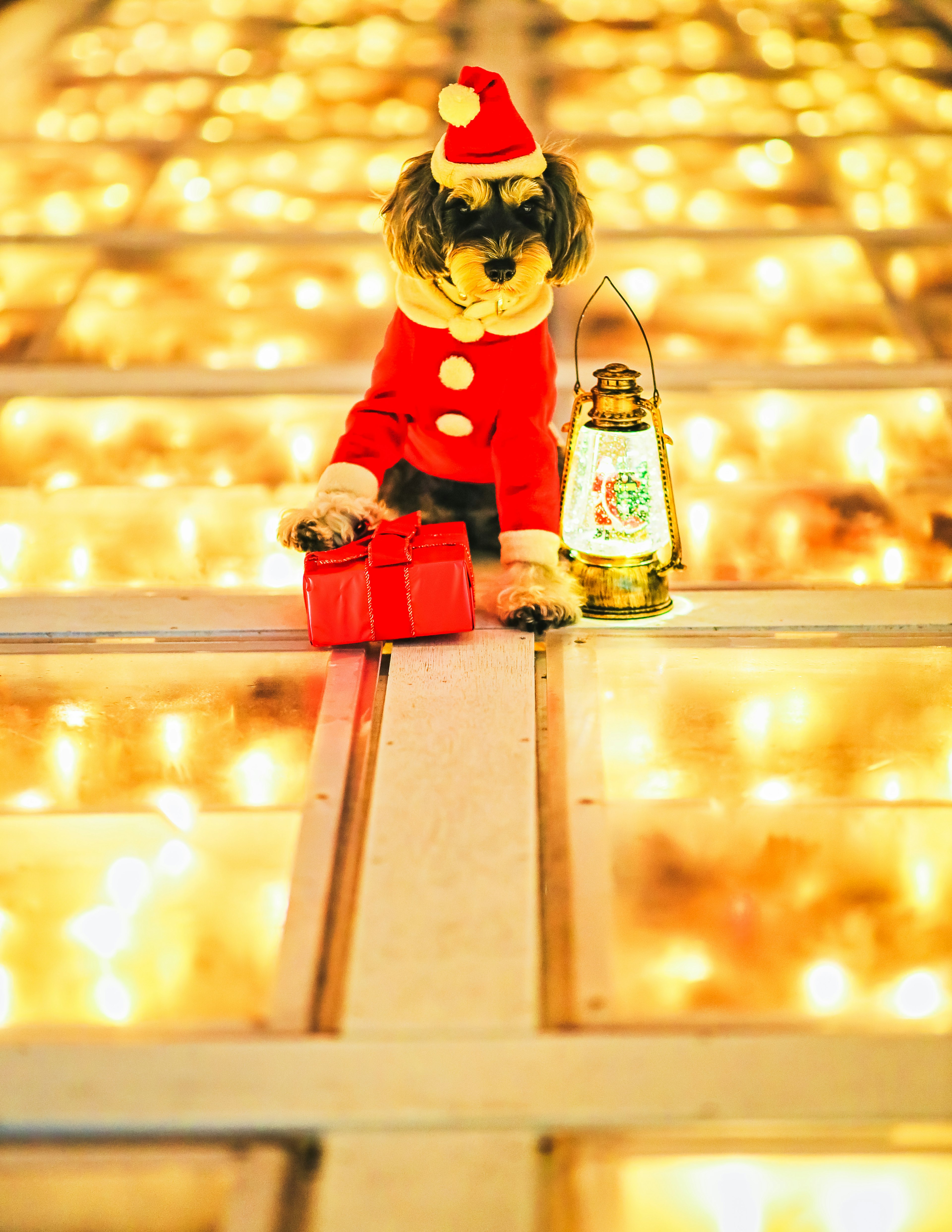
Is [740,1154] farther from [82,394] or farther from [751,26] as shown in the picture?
[751,26]

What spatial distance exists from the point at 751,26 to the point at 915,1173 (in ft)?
13.0

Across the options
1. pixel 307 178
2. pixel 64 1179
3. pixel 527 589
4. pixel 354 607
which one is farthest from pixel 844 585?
pixel 307 178

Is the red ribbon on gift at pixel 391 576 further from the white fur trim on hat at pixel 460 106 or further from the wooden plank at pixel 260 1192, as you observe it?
the wooden plank at pixel 260 1192

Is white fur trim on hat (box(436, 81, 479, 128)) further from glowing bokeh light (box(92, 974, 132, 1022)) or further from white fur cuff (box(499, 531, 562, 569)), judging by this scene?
glowing bokeh light (box(92, 974, 132, 1022))

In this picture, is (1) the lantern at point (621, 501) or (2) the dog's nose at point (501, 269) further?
(1) the lantern at point (621, 501)

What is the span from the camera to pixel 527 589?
1.61 m

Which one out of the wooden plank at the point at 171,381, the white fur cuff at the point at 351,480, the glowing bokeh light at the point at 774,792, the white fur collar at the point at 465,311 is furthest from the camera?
the wooden plank at the point at 171,381

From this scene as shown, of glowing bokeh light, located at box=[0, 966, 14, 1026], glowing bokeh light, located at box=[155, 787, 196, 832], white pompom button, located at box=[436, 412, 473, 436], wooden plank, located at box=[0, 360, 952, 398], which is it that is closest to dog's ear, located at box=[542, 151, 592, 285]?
white pompom button, located at box=[436, 412, 473, 436]

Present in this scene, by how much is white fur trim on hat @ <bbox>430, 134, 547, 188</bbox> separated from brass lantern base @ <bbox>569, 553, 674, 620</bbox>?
0.51m

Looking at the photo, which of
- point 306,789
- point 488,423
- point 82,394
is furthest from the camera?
point 82,394

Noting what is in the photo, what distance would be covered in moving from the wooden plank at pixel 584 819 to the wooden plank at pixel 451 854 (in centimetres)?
4

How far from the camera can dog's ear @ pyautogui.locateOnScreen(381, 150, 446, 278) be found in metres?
1.50

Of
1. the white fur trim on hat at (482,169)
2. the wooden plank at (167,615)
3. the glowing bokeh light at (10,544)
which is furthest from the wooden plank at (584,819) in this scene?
the glowing bokeh light at (10,544)

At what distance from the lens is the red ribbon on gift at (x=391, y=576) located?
152 cm
